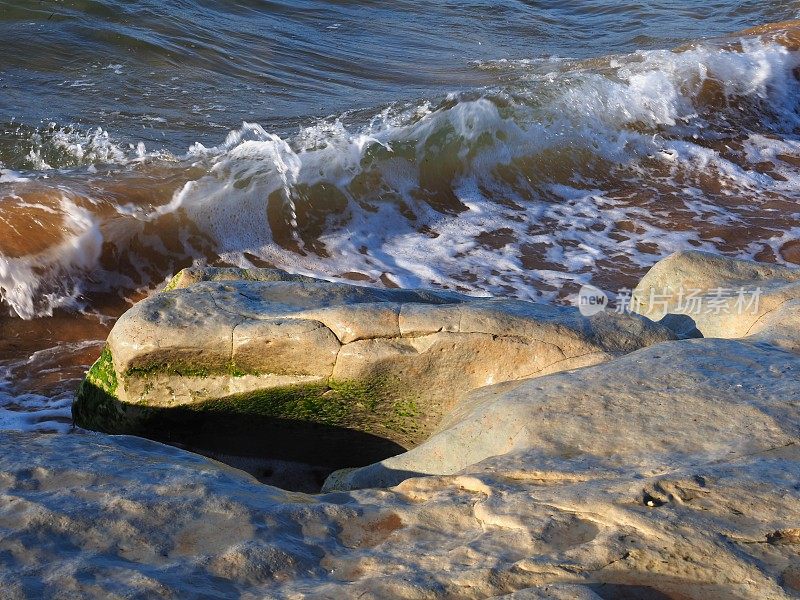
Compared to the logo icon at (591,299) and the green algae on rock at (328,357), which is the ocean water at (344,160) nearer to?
the logo icon at (591,299)

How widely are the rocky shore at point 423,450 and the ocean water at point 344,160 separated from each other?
4.00ft

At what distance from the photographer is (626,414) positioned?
3.02m

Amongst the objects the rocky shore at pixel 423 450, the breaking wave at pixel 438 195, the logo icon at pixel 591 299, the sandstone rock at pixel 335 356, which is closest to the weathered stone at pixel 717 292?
the rocky shore at pixel 423 450

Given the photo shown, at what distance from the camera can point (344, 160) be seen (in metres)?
7.69

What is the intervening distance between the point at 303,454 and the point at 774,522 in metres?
2.02

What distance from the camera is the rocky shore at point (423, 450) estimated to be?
2.28m

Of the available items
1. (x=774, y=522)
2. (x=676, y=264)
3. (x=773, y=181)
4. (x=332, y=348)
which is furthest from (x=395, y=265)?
(x=774, y=522)

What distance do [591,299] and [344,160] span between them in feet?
9.17

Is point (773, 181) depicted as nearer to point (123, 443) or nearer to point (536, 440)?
point (536, 440)

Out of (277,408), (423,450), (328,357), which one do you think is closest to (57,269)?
(277,408)

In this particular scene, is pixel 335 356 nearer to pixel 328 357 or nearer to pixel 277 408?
pixel 328 357

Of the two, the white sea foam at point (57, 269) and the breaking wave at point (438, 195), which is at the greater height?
the breaking wave at point (438, 195)

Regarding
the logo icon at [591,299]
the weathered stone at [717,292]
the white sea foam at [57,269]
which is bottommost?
the white sea foam at [57,269]

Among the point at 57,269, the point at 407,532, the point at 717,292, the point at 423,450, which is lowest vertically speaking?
the point at 57,269
